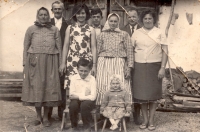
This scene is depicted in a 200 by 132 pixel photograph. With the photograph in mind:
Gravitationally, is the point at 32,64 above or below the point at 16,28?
below

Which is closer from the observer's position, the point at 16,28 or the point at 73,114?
the point at 73,114

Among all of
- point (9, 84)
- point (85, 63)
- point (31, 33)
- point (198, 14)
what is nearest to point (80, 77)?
point (85, 63)

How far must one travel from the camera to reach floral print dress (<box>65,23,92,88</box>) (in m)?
3.53

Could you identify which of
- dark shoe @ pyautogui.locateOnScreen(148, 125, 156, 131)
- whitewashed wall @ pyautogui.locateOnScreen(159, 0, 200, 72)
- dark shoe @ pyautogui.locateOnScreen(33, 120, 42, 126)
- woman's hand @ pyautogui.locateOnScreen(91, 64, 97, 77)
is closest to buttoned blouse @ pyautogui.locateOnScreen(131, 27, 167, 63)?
woman's hand @ pyautogui.locateOnScreen(91, 64, 97, 77)

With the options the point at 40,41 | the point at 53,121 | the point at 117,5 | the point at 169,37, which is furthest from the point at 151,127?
the point at 117,5

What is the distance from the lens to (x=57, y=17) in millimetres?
3695

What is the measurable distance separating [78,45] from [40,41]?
0.47 meters

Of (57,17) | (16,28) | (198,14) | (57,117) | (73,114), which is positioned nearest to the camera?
(73,114)

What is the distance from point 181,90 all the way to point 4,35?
11.1ft

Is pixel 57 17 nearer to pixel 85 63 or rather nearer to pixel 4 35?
pixel 85 63

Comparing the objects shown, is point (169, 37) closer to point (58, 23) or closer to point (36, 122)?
point (58, 23)

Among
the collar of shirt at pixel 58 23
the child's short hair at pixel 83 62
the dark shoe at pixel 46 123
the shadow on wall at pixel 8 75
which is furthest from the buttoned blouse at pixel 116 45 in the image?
the shadow on wall at pixel 8 75

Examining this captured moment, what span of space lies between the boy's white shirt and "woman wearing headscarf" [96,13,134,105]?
0.13 metres

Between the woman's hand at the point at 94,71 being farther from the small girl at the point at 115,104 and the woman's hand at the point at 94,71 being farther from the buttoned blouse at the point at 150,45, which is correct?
the buttoned blouse at the point at 150,45
